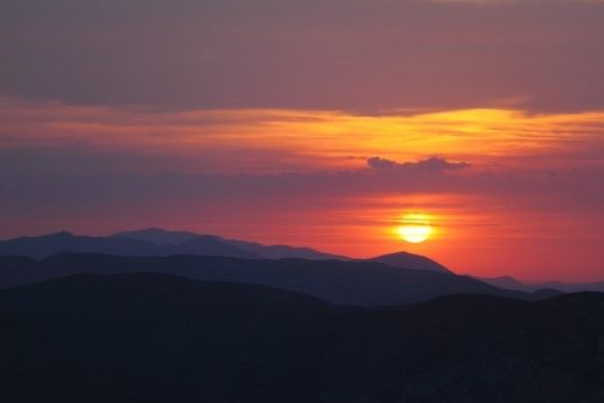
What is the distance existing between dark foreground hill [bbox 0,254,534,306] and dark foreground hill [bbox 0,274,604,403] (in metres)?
44.6

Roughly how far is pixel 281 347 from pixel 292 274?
65.3m

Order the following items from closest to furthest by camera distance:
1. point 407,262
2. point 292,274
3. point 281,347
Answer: point 281,347, point 292,274, point 407,262

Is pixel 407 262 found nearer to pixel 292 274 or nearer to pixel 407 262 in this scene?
pixel 407 262

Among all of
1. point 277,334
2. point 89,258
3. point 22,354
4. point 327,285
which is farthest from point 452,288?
point 22,354

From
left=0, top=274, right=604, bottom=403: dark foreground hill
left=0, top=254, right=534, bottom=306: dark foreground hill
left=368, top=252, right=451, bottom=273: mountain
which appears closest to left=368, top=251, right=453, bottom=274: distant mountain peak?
left=368, top=252, right=451, bottom=273: mountain

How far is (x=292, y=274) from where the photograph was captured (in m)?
124

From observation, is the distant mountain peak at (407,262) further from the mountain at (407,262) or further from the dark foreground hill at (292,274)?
the dark foreground hill at (292,274)

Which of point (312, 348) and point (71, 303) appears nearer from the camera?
point (312, 348)

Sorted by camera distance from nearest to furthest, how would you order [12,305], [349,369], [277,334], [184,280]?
[349,369] < [277,334] < [12,305] < [184,280]

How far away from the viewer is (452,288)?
128 m

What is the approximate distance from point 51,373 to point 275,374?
12231mm

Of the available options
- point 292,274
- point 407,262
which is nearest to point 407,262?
point 407,262

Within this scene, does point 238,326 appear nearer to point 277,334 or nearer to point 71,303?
point 277,334

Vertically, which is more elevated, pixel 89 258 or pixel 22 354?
pixel 89 258
